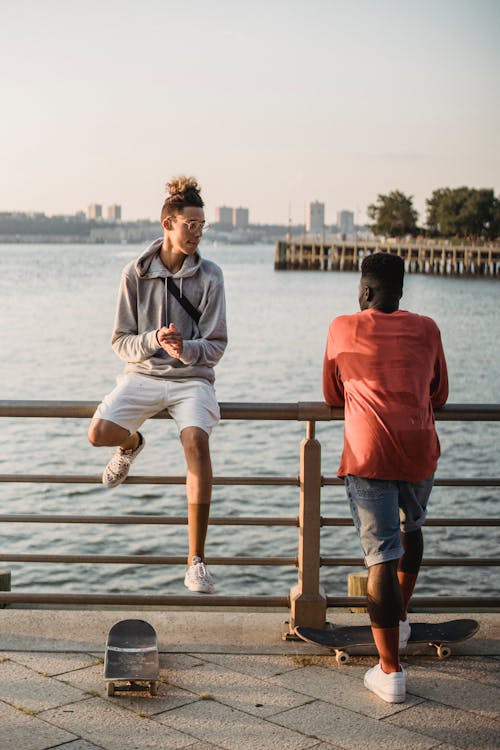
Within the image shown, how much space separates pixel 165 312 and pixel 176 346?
0.31m

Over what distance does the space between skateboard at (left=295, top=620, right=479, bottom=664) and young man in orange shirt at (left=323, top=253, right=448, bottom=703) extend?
1.22ft

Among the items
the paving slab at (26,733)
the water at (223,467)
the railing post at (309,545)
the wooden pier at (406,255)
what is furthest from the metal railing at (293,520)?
the wooden pier at (406,255)

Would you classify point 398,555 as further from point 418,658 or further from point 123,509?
point 123,509

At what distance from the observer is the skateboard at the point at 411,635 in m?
5.06

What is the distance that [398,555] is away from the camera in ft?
15.0

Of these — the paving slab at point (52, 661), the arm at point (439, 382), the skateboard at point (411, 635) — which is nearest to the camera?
the arm at point (439, 382)

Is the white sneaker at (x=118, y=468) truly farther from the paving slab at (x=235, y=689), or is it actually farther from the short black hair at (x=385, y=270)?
the short black hair at (x=385, y=270)

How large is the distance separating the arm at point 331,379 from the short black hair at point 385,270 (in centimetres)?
28

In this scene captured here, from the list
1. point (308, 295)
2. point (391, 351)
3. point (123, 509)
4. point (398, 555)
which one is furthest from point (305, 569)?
→ point (308, 295)

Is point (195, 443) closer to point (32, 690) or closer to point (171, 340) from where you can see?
point (171, 340)

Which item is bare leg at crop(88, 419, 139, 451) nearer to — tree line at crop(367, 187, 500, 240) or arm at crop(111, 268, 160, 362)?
arm at crop(111, 268, 160, 362)

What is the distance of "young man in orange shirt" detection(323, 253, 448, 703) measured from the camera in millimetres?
4492

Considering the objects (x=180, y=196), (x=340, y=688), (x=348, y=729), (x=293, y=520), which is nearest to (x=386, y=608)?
(x=340, y=688)

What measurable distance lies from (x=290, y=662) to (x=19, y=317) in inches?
2454
